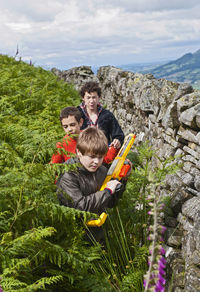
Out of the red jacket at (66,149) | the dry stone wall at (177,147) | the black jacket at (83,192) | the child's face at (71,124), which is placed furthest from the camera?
the child's face at (71,124)

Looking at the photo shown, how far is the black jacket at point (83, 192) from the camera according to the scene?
9.78 ft

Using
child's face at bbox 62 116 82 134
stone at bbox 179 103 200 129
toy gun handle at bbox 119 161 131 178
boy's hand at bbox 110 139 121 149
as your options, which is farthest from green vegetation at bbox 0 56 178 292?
boy's hand at bbox 110 139 121 149

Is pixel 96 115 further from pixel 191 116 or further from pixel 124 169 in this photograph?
pixel 124 169

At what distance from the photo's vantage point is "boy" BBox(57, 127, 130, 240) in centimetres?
299

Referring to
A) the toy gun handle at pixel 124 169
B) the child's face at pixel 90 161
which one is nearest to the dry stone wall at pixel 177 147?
the toy gun handle at pixel 124 169

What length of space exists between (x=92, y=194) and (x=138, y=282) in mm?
938

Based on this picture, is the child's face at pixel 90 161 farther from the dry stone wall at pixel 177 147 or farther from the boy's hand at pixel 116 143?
the boy's hand at pixel 116 143

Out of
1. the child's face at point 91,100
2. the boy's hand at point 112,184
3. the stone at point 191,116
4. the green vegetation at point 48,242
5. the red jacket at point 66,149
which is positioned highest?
the child's face at point 91,100

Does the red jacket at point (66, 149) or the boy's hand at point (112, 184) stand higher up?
the red jacket at point (66, 149)

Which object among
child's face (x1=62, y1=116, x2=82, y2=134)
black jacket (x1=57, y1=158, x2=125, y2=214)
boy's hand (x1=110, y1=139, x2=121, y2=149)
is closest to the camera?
black jacket (x1=57, y1=158, x2=125, y2=214)

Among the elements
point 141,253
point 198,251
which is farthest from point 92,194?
point 198,251

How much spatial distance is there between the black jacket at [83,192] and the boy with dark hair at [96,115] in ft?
8.80

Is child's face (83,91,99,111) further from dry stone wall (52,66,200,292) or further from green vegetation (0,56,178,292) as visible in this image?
green vegetation (0,56,178,292)

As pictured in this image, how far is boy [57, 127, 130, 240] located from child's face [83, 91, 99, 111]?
9.12 feet
